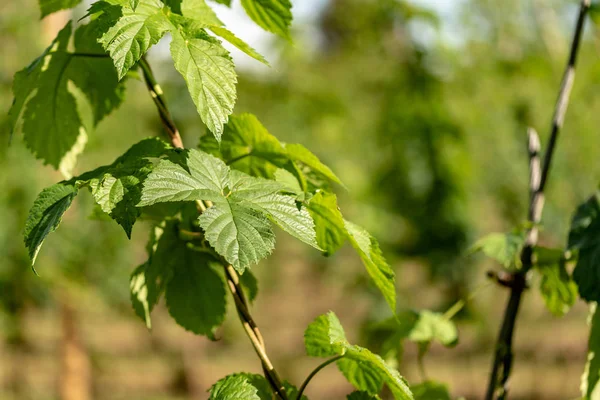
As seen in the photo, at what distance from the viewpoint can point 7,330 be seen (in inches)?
206

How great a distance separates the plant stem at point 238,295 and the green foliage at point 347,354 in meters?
0.06

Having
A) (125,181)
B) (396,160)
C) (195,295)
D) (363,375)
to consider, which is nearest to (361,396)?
(363,375)

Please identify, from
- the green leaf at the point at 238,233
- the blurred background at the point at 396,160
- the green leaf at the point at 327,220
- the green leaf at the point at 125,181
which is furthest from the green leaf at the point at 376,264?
the blurred background at the point at 396,160

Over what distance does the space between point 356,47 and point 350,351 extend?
10.5 ft

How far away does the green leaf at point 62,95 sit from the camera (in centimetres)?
85

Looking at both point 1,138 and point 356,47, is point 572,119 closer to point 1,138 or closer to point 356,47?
point 356,47

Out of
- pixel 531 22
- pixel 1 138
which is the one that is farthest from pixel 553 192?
pixel 1 138

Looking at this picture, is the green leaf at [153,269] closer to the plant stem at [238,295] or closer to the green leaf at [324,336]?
the plant stem at [238,295]

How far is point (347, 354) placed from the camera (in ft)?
2.48

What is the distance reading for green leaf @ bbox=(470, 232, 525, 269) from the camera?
105 centimetres

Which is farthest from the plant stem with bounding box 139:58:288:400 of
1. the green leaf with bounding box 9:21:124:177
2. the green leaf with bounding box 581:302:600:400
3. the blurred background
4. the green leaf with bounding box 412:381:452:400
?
the blurred background

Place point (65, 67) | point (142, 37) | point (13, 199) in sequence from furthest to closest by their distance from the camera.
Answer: point (13, 199)
point (65, 67)
point (142, 37)

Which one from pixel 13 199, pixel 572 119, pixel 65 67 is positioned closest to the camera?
pixel 65 67

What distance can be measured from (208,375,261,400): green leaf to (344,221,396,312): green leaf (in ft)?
0.62
